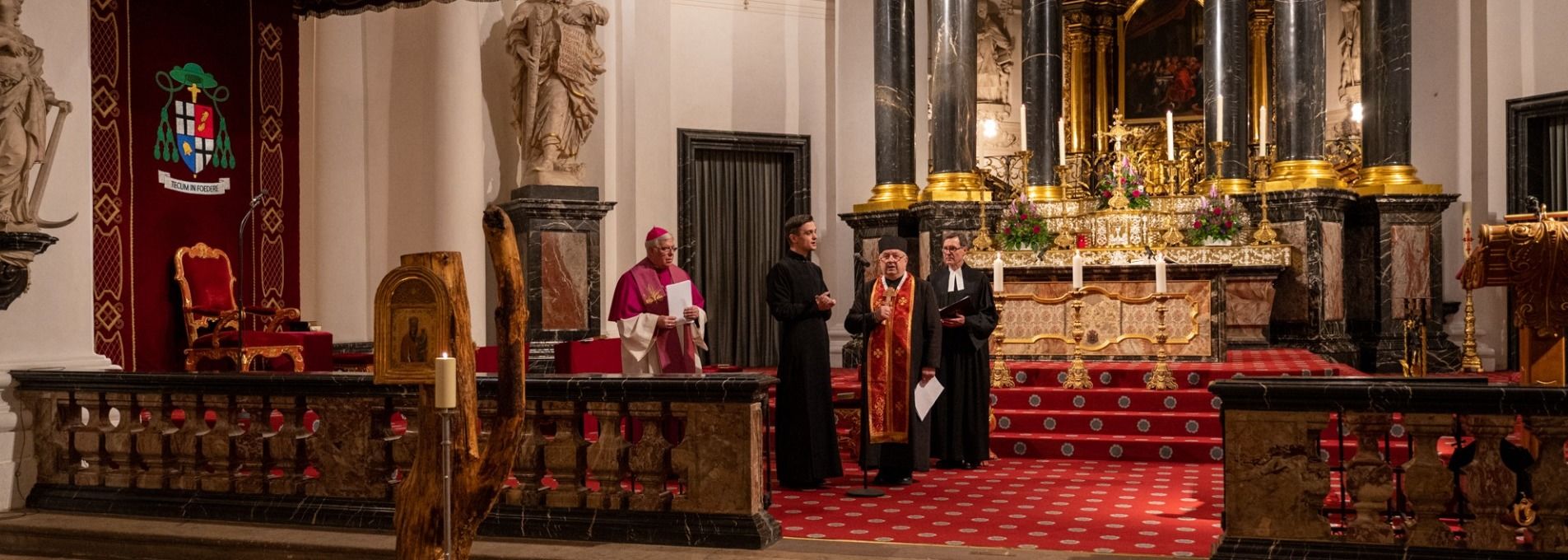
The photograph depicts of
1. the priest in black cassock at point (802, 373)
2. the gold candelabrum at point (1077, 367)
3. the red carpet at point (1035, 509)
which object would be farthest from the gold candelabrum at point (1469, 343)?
the priest in black cassock at point (802, 373)

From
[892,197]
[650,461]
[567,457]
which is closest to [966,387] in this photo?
[650,461]

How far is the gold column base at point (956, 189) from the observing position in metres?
13.7

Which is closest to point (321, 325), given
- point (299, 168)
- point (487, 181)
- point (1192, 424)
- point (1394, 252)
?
point (299, 168)

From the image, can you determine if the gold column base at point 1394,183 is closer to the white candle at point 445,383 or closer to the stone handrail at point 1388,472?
the stone handrail at point 1388,472

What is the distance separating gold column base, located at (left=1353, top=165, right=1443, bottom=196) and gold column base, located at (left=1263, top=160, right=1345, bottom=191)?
10.3 inches

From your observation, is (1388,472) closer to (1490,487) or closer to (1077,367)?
(1490,487)

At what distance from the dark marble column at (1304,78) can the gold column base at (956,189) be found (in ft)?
10.2

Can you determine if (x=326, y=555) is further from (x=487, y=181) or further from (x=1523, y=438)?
(x=487, y=181)

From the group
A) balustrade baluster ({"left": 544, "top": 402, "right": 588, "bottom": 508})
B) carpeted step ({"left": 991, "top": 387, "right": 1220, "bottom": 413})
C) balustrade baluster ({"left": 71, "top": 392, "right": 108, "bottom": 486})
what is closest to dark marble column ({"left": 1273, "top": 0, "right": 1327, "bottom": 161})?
carpeted step ({"left": 991, "top": 387, "right": 1220, "bottom": 413})

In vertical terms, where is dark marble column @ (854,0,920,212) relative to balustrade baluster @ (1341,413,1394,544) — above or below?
above

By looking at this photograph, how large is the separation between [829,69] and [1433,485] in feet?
37.0

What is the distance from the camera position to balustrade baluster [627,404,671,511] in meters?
5.86

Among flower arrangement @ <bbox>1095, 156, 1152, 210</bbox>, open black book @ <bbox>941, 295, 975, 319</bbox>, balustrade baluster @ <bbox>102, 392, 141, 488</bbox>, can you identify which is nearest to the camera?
balustrade baluster @ <bbox>102, 392, 141, 488</bbox>

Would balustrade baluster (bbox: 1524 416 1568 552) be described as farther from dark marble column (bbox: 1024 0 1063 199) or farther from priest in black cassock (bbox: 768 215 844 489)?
dark marble column (bbox: 1024 0 1063 199)
